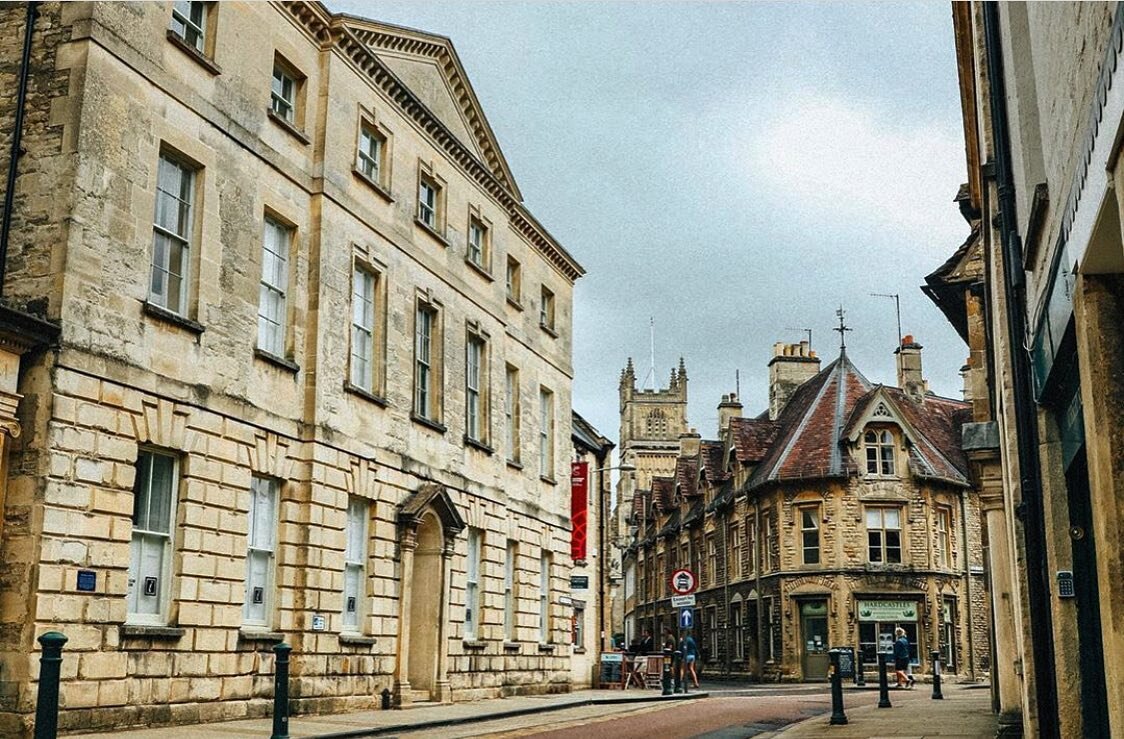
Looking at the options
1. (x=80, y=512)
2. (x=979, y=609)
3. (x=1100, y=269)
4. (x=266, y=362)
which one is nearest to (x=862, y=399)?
(x=979, y=609)

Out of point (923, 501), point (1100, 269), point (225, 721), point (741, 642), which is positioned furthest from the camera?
point (741, 642)

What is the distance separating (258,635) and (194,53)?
26.4 feet

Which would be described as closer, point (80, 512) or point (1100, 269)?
point (1100, 269)

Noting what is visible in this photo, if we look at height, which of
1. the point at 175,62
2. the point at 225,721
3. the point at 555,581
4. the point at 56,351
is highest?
the point at 175,62

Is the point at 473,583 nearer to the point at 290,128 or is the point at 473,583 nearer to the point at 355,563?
the point at 355,563

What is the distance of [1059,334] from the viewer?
877cm

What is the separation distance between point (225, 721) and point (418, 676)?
6244 millimetres

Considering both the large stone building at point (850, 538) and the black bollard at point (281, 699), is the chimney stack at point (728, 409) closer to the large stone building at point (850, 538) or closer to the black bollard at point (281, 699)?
the large stone building at point (850, 538)

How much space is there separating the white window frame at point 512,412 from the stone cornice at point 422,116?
3.57 metres

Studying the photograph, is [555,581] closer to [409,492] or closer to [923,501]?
[409,492]

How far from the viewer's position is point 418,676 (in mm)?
21922

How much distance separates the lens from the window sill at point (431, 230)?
23.0m

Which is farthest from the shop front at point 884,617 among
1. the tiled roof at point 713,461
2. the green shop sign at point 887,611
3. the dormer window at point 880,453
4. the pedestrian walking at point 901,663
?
the tiled roof at point 713,461

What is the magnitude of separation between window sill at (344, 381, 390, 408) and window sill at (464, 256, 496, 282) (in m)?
5.29
